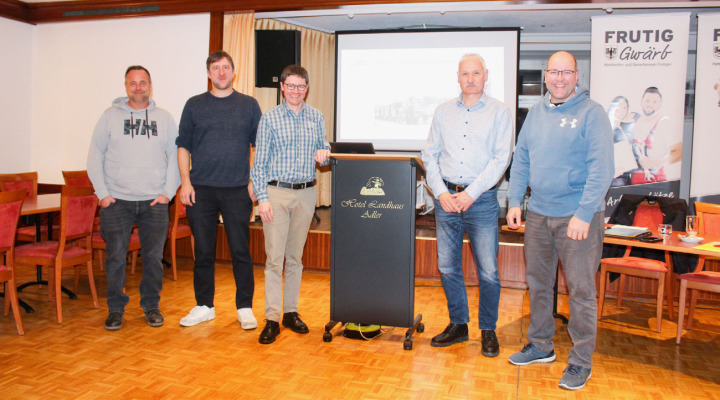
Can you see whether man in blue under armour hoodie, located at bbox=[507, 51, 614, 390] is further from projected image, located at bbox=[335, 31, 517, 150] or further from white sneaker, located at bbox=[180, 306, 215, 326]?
projected image, located at bbox=[335, 31, 517, 150]

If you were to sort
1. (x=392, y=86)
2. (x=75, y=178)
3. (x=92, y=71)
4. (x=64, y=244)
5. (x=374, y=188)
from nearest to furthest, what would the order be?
(x=374, y=188)
(x=64, y=244)
(x=75, y=178)
(x=92, y=71)
(x=392, y=86)

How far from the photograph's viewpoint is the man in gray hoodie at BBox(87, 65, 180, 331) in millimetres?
3629

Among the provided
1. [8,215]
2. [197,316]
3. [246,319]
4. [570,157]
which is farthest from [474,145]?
[8,215]

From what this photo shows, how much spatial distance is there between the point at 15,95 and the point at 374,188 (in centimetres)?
556

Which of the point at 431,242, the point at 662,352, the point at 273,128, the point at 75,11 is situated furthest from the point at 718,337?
the point at 75,11

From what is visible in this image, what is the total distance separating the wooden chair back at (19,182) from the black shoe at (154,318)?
200 centimetres

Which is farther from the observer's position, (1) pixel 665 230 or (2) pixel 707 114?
(2) pixel 707 114

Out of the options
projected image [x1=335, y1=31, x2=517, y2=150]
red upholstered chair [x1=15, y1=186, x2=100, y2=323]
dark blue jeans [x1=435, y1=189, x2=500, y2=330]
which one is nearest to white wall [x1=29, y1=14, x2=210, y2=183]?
projected image [x1=335, y1=31, x2=517, y2=150]

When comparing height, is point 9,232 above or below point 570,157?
below

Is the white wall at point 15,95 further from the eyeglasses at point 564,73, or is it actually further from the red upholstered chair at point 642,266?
the red upholstered chair at point 642,266

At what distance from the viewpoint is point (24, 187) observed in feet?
17.1

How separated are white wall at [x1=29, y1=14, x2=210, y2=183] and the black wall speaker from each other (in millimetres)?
913

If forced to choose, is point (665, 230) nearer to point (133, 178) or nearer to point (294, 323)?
point (294, 323)

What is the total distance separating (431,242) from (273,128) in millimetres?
2335
